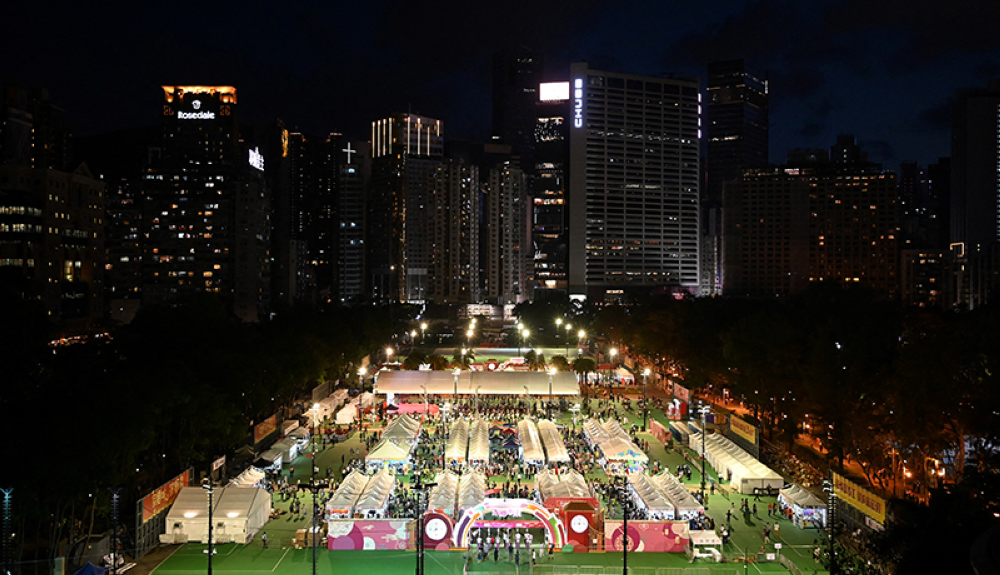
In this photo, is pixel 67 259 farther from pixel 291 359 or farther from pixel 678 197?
pixel 678 197

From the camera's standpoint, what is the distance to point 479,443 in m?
43.5

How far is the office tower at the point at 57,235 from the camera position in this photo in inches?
3573

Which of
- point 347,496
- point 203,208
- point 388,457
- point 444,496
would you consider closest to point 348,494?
point 347,496

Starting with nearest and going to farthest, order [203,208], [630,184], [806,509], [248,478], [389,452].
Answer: [806,509], [248,478], [389,452], [203,208], [630,184]

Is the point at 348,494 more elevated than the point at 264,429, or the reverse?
Answer: the point at 264,429

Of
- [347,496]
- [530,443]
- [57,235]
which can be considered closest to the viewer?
[347,496]

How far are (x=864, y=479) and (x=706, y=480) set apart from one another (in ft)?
24.8

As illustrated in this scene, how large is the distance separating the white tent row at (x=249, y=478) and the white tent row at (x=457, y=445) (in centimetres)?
996

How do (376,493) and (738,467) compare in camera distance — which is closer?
(376,493)

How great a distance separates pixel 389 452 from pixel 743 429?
1953cm

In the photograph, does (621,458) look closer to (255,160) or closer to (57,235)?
(57,235)

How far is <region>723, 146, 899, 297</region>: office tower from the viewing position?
175500 mm

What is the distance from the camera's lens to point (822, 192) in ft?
592

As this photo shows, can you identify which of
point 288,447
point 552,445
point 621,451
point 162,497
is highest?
point 162,497
